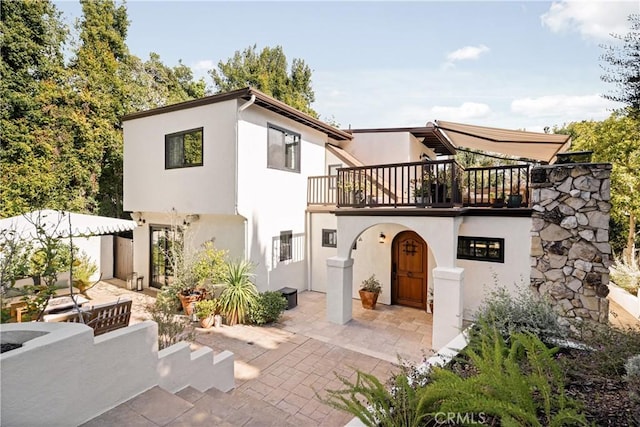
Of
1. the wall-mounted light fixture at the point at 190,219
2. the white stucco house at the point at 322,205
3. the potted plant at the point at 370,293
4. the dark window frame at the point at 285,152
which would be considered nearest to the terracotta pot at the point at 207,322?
the white stucco house at the point at 322,205

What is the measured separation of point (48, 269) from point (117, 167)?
39.1ft

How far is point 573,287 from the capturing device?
6.48 m

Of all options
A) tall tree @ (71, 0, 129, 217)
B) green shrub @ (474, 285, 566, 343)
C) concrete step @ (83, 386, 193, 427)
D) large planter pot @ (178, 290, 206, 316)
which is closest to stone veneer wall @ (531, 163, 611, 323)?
green shrub @ (474, 285, 566, 343)

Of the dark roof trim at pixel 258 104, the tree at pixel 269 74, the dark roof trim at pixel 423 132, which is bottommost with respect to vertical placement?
the dark roof trim at pixel 258 104

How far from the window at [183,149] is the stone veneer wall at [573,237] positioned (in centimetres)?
917

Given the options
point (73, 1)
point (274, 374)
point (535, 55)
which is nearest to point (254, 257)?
point (274, 374)

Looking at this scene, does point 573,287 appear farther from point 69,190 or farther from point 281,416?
point 69,190

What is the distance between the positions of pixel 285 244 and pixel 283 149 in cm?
318

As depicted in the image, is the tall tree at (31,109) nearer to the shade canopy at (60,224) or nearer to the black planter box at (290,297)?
the shade canopy at (60,224)

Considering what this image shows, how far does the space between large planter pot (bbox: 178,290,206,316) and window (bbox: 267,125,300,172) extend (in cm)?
425

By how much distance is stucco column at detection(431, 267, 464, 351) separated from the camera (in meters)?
6.45

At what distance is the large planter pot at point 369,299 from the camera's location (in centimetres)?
905

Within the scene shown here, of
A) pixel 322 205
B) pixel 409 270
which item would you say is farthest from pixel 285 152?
pixel 409 270

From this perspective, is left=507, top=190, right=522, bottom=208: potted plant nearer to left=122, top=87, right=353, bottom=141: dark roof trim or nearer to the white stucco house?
the white stucco house
